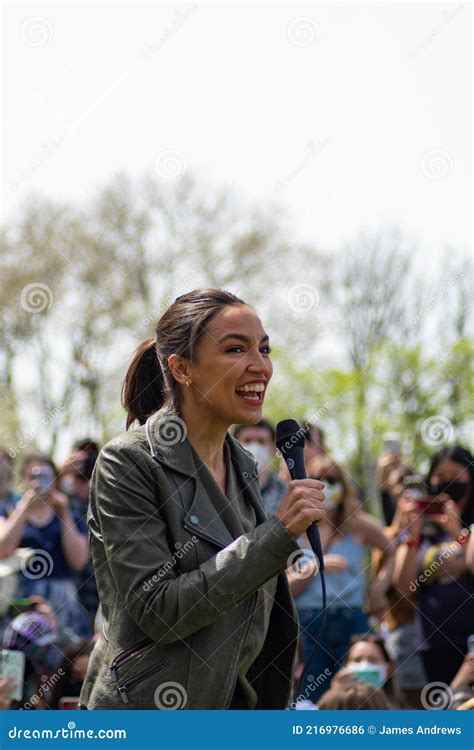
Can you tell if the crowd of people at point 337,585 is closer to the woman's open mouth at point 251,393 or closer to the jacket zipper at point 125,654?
the jacket zipper at point 125,654

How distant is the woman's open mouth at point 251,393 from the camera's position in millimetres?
3205

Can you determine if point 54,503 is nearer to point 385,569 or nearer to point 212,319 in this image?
point 385,569

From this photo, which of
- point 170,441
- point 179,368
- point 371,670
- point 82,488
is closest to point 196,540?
point 170,441

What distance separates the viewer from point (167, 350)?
3.42 metres

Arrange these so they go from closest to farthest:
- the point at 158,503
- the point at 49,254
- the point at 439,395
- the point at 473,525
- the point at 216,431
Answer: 1. the point at 158,503
2. the point at 216,431
3. the point at 473,525
4. the point at 49,254
5. the point at 439,395

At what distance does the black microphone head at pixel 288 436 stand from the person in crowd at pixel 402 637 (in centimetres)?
339

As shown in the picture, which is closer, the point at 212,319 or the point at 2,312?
the point at 212,319

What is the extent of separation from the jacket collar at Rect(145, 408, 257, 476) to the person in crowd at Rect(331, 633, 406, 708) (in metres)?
2.96

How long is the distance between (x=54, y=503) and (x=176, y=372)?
12.3 ft

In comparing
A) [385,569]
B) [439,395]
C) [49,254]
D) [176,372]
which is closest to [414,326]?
[439,395]

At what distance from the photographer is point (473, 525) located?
647cm

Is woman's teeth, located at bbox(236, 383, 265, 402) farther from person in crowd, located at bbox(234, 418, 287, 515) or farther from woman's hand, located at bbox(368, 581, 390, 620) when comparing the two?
woman's hand, located at bbox(368, 581, 390, 620)

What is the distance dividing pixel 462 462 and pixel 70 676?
2.39m

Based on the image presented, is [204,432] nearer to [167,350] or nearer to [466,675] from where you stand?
[167,350]
